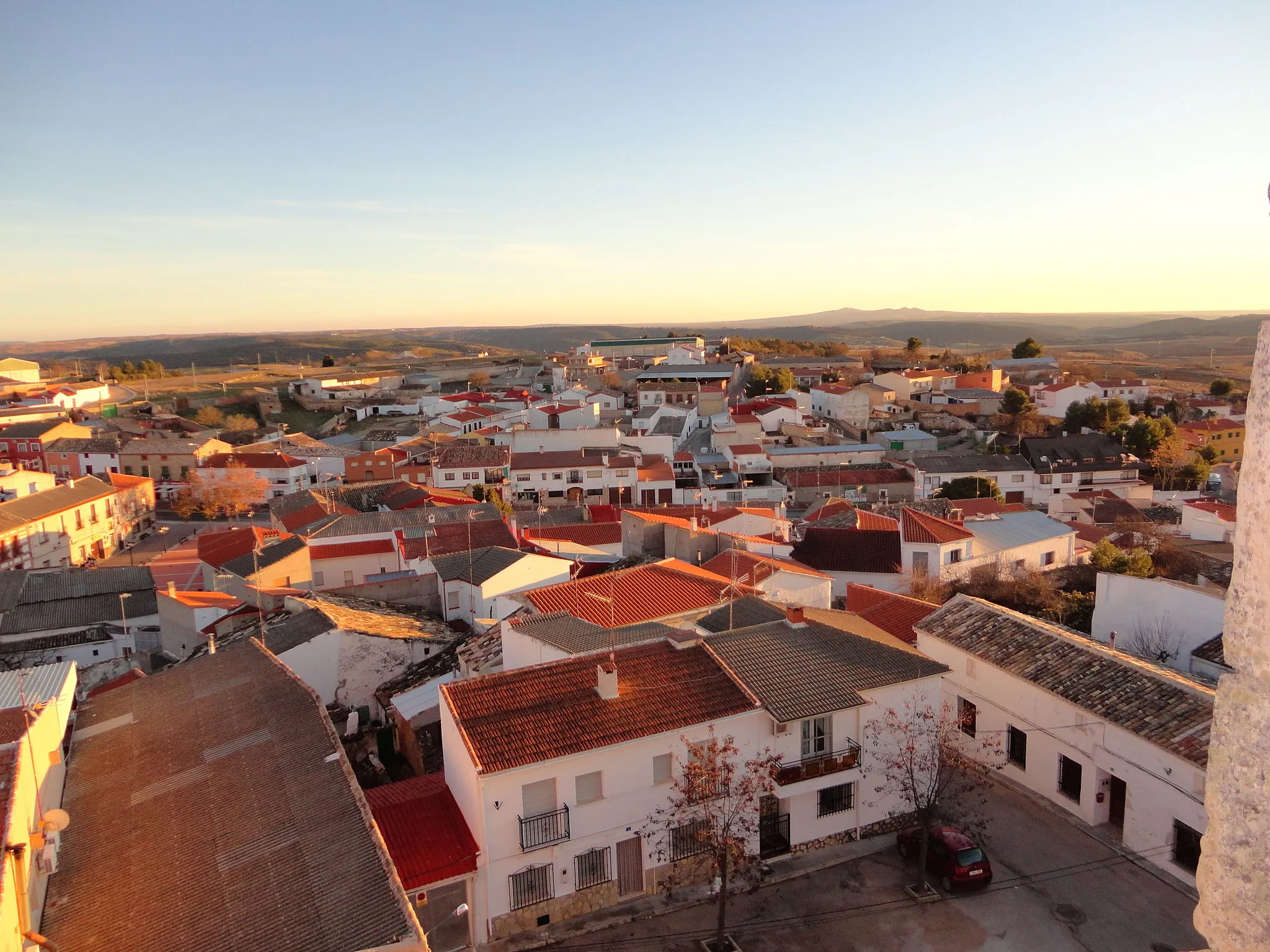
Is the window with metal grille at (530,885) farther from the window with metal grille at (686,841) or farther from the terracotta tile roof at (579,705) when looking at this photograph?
the window with metal grille at (686,841)

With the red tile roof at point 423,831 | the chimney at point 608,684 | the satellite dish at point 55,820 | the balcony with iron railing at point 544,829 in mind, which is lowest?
the red tile roof at point 423,831

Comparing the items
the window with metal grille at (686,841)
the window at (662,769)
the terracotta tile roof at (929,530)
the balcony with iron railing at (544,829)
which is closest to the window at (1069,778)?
the window with metal grille at (686,841)

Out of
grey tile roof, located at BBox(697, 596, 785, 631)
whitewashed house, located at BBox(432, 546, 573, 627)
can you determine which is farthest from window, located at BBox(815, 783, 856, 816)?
whitewashed house, located at BBox(432, 546, 573, 627)

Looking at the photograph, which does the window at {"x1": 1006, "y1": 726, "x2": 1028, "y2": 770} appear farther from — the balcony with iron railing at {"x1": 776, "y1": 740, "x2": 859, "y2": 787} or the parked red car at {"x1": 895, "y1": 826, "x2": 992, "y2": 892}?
the balcony with iron railing at {"x1": 776, "y1": 740, "x2": 859, "y2": 787}

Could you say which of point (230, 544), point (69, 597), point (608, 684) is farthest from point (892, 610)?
point (69, 597)

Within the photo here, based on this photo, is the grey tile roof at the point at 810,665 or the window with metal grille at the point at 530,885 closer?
the window with metal grille at the point at 530,885

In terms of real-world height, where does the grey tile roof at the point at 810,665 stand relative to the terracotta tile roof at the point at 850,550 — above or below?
above
